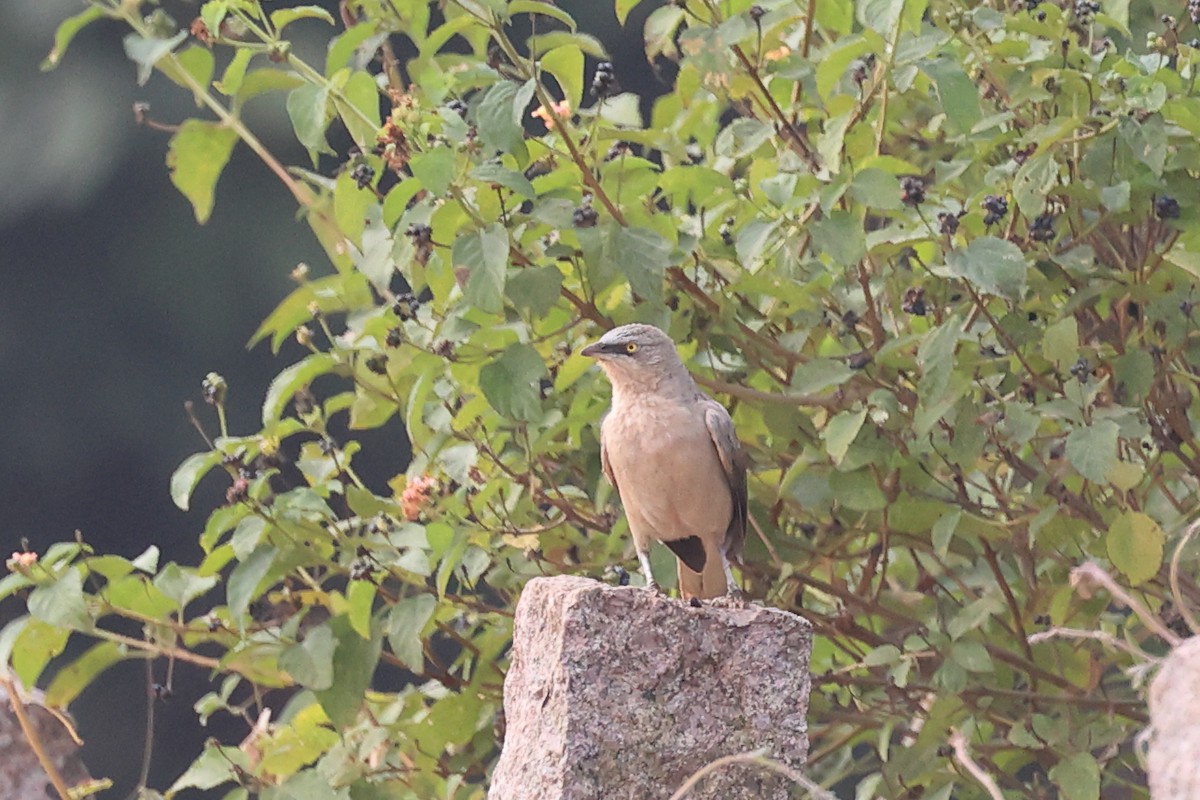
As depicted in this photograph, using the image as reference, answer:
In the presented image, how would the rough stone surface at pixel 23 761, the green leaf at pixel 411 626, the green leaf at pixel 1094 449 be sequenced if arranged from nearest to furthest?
the green leaf at pixel 1094 449
the green leaf at pixel 411 626
the rough stone surface at pixel 23 761

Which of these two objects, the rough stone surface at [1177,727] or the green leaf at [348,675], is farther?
the green leaf at [348,675]

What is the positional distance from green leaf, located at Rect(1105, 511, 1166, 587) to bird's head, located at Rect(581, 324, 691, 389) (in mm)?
873

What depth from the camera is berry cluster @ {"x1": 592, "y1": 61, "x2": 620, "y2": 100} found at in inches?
125

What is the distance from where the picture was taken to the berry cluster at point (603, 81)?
3184 mm

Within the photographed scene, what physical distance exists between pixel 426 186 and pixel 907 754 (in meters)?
1.45

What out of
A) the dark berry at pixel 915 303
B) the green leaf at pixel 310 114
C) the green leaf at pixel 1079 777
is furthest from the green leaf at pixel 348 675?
the green leaf at pixel 1079 777

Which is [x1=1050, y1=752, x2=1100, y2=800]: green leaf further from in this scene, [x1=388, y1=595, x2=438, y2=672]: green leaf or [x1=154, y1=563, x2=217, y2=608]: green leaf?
[x1=154, y1=563, x2=217, y2=608]: green leaf

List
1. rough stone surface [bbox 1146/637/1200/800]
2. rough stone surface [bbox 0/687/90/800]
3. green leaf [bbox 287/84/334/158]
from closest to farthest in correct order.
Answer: rough stone surface [bbox 1146/637/1200/800], green leaf [bbox 287/84/334/158], rough stone surface [bbox 0/687/90/800]

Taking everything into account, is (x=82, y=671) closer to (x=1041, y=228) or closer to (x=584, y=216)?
(x=584, y=216)

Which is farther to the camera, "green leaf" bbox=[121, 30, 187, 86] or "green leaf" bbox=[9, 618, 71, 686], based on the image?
"green leaf" bbox=[9, 618, 71, 686]

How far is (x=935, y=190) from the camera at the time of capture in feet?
11.3

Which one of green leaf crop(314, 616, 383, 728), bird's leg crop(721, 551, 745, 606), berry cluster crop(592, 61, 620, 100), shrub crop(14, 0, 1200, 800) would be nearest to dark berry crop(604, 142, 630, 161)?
shrub crop(14, 0, 1200, 800)

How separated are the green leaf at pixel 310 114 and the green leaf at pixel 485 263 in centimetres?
36

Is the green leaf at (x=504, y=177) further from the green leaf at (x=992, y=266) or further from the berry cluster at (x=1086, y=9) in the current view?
the berry cluster at (x=1086, y=9)
